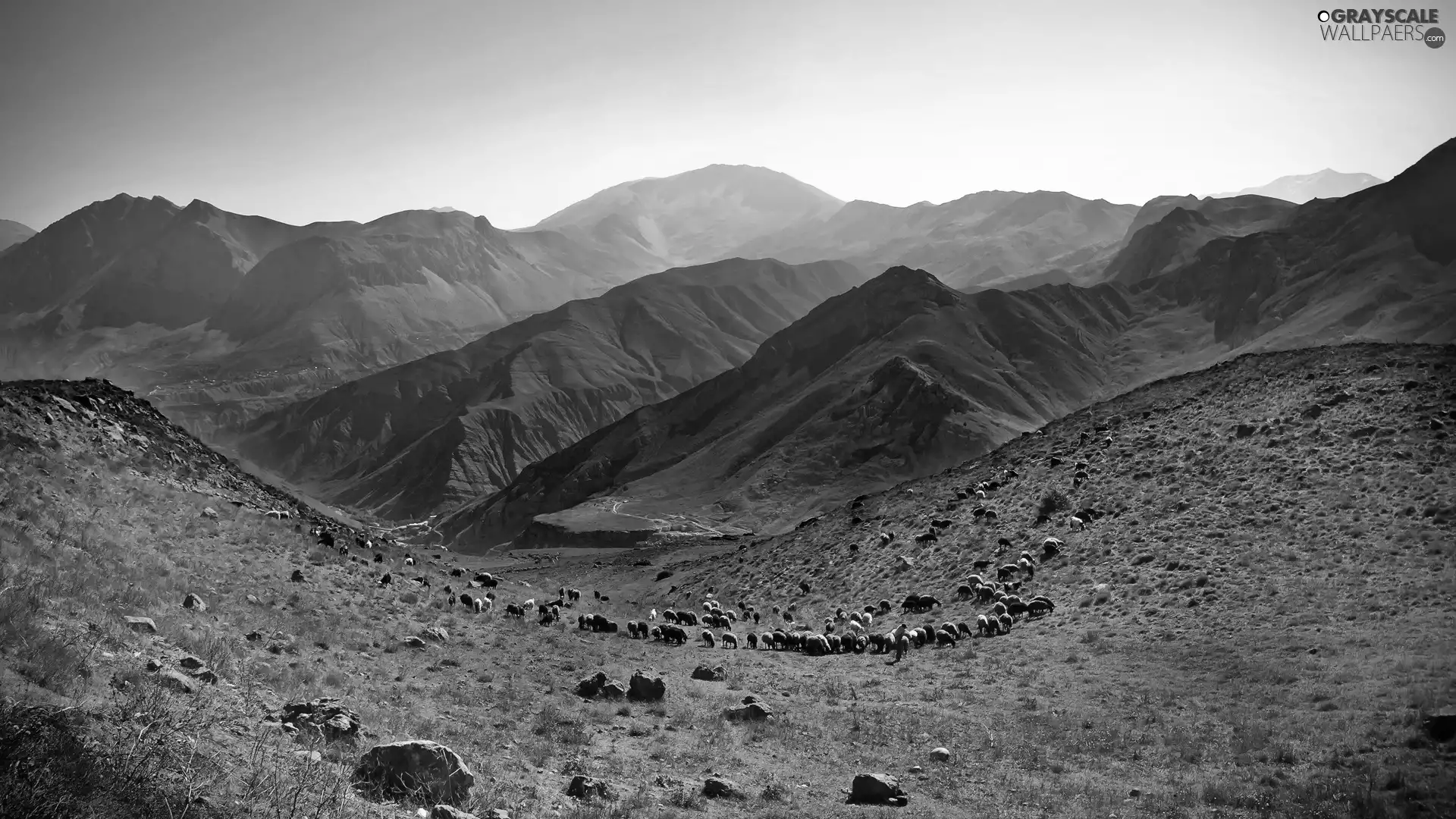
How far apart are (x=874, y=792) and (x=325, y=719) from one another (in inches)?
332

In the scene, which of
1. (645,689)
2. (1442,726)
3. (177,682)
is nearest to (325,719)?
(177,682)

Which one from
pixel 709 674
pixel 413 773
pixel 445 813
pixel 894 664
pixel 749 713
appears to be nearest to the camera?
pixel 445 813

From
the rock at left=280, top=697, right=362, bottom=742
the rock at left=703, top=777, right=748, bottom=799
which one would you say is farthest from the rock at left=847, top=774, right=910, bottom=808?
the rock at left=280, top=697, right=362, bottom=742

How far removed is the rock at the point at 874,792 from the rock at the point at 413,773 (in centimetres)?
609

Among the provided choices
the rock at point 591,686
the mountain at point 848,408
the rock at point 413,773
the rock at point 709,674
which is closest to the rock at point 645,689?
the rock at point 591,686

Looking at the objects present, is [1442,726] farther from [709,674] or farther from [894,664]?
[709,674]

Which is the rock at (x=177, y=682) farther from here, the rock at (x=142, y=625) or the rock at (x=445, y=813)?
the rock at (x=445, y=813)

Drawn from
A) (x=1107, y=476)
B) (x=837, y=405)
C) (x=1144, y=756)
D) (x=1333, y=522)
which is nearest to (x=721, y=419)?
(x=837, y=405)

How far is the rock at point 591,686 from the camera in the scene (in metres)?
17.9

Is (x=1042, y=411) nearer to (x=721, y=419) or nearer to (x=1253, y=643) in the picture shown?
(x=721, y=419)

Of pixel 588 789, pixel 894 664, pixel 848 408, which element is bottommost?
pixel 894 664

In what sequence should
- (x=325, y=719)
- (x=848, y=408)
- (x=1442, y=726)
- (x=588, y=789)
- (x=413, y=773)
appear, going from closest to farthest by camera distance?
(x=413, y=773) < (x=325, y=719) < (x=588, y=789) < (x=1442, y=726) < (x=848, y=408)

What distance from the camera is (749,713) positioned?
17531 millimetres

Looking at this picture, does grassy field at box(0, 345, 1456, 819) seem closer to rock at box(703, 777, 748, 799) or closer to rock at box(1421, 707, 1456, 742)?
rock at box(703, 777, 748, 799)
